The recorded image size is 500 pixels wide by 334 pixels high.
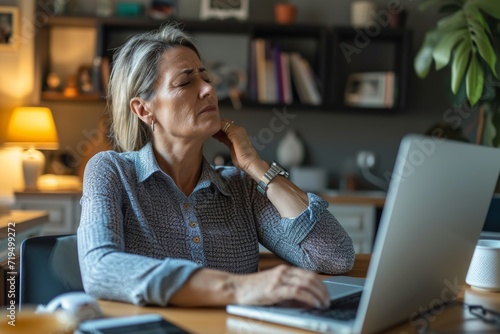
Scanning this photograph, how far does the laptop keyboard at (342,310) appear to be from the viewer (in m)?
1.01

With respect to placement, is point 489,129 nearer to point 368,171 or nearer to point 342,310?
point 368,171

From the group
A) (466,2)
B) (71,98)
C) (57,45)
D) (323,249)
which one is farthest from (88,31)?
(323,249)

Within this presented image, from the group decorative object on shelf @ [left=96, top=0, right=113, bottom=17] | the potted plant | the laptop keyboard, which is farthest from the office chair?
decorative object on shelf @ [left=96, top=0, right=113, bottom=17]

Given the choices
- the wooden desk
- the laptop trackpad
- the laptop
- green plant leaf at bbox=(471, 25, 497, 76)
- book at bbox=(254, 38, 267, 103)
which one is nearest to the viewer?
the laptop

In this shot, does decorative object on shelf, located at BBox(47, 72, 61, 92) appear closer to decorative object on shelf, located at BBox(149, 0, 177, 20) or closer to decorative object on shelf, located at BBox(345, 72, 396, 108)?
decorative object on shelf, located at BBox(149, 0, 177, 20)

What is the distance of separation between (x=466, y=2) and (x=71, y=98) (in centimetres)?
225

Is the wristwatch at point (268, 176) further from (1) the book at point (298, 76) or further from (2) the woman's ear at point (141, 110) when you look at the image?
(1) the book at point (298, 76)

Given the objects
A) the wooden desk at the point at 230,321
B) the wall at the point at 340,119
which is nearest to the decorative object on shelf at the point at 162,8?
the wall at the point at 340,119

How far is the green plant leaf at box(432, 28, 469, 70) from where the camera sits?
293 centimetres

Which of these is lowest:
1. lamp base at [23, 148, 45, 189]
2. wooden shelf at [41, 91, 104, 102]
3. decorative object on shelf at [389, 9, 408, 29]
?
lamp base at [23, 148, 45, 189]

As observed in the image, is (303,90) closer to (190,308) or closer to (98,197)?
(98,197)

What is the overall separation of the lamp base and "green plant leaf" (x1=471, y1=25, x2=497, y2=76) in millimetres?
2373

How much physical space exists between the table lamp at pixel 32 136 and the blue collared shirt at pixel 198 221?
6.98ft

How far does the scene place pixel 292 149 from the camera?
3963 millimetres
